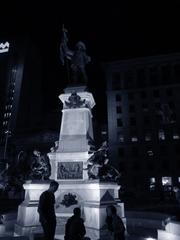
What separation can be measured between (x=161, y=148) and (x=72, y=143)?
55.6 metres

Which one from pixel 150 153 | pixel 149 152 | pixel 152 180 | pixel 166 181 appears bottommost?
pixel 166 181

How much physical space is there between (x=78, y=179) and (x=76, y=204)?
4.41 ft

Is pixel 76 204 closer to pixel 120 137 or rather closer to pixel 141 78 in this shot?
pixel 120 137

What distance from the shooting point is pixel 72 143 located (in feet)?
48.5

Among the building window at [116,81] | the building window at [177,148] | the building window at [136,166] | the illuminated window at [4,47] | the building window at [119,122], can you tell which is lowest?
the building window at [136,166]

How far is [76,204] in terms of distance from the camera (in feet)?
42.4

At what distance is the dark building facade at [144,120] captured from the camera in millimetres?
64062

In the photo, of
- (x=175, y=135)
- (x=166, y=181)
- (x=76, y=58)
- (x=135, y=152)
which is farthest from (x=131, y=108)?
(x=76, y=58)

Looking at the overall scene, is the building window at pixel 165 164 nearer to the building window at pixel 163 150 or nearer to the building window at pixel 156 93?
the building window at pixel 163 150

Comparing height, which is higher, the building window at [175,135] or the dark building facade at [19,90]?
the dark building facade at [19,90]

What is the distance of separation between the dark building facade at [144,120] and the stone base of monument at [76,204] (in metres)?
52.7

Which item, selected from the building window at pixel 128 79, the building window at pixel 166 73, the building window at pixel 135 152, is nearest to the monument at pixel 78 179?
the building window at pixel 135 152

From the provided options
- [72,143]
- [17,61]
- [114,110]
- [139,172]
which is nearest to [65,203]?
[72,143]

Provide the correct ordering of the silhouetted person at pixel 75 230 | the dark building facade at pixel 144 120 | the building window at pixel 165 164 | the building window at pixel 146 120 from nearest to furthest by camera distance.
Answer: the silhouetted person at pixel 75 230, the building window at pixel 165 164, the dark building facade at pixel 144 120, the building window at pixel 146 120
